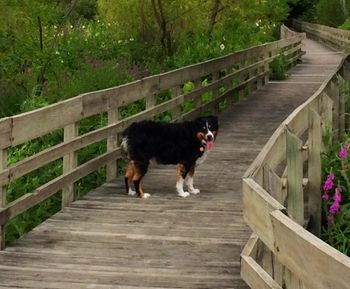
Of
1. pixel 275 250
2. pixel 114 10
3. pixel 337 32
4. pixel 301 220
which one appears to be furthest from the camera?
pixel 337 32

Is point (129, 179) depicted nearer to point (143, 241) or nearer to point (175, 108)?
point (143, 241)

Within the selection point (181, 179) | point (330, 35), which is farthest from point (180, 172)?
point (330, 35)

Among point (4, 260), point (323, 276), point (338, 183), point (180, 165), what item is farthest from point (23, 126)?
point (323, 276)

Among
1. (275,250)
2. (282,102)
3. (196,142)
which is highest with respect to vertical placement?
(275,250)

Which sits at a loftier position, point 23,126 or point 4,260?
point 23,126

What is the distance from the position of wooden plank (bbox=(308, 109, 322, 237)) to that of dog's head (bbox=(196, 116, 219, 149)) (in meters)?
1.31

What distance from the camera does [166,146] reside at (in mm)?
7129

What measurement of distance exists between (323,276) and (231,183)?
5541 mm

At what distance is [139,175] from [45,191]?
1.31 m

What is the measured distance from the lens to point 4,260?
199 inches

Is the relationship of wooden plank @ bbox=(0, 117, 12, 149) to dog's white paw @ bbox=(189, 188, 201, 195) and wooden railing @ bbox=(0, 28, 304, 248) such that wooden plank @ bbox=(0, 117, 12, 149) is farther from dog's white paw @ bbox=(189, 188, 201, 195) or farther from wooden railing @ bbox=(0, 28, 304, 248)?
dog's white paw @ bbox=(189, 188, 201, 195)

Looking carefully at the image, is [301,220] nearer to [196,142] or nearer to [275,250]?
[275,250]

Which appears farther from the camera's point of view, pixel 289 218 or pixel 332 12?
pixel 332 12

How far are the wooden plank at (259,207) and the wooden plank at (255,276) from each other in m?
0.26
